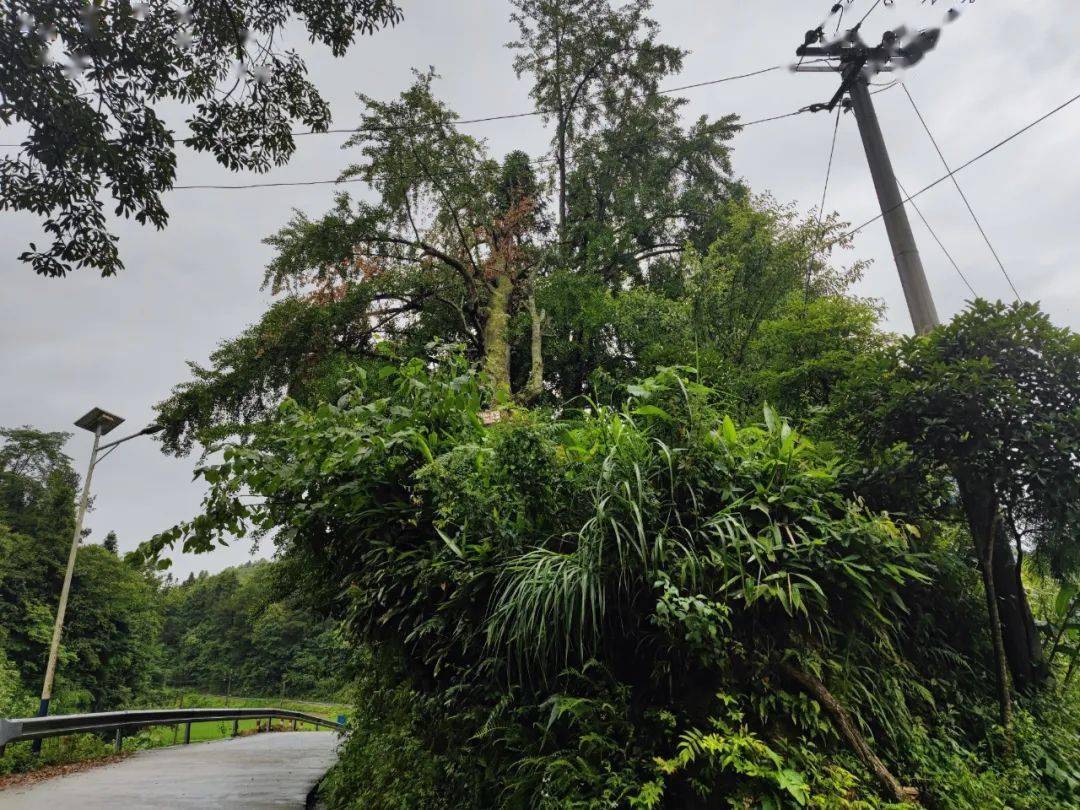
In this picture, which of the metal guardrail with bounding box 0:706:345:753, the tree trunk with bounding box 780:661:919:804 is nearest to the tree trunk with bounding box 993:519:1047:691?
the tree trunk with bounding box 780:661:919:804

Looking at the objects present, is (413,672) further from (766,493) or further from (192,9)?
(192,9)

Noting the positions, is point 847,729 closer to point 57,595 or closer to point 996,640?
point 996,640

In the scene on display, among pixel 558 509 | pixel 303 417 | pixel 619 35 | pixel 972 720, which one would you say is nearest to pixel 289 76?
pixel 303 417

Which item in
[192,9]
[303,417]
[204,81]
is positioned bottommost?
[303,417]

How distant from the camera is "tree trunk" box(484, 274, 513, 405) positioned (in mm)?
12469

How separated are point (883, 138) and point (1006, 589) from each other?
4.79 m

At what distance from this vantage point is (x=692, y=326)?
9430 mm

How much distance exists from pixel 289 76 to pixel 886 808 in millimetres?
7228

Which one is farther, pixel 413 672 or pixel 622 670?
pixel 413 672

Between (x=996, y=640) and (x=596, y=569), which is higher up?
(x=596, y=569)

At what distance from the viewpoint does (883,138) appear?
6.54m

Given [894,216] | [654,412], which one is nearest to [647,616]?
[654,412]

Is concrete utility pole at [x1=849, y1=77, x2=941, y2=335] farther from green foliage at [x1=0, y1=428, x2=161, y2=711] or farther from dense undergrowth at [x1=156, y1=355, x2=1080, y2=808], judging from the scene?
green foliage at [x1=0, y1=428, x2=161, y2=711]

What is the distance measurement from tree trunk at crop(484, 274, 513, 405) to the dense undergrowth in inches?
295
